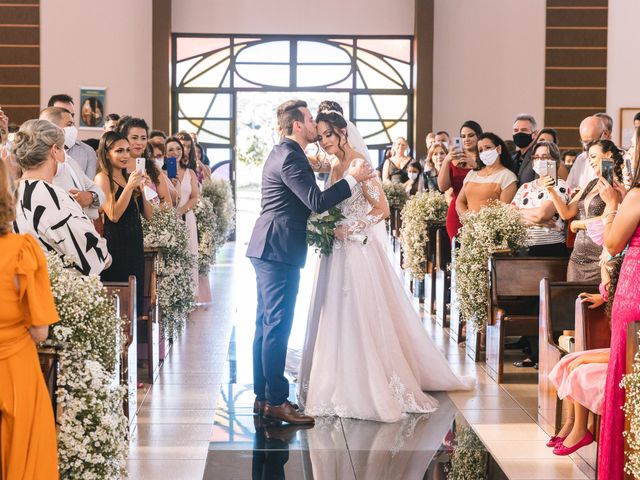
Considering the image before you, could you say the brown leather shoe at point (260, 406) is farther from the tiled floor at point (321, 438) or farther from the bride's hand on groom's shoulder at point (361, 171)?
the bride's hand on groom's shoulder at point (361, 171)

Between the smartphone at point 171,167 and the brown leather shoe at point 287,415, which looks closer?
the brown leather shoe at point 287,415

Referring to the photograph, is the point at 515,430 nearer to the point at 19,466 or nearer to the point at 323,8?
the point at 19,466

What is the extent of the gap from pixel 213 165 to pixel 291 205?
13325 millimetres

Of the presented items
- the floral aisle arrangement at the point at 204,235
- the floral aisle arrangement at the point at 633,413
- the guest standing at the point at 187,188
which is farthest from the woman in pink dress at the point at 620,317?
the floral aisle arrangement at the point at 204,235

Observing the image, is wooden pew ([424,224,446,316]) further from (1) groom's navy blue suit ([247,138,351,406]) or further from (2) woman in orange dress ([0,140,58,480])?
(2) woman in orange dress ([0,140,58,480])

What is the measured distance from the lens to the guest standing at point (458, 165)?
28.8ft

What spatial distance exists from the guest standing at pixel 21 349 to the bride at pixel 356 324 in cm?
261

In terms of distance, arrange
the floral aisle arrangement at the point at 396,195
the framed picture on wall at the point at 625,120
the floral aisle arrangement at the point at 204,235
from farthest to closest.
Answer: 1. the framed picture on wall at the point at 625,120
2. the floral aisle arrangement at the point at 396,195
3. the floral aisle arrangement at the point at 204,235

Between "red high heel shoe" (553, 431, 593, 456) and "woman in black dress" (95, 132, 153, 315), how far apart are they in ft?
9.28

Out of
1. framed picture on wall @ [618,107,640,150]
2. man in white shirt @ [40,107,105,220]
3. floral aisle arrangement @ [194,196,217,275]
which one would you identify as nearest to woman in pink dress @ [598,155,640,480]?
man in white shirt @ [40,107,105,220]

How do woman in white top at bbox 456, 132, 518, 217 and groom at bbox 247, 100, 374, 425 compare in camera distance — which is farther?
woman in white top at bbox 456, 132, 518, 217

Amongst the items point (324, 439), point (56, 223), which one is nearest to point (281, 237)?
point (324, 439)

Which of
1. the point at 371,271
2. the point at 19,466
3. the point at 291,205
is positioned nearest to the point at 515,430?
the point at 371,271

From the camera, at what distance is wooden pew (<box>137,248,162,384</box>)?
6.58m
